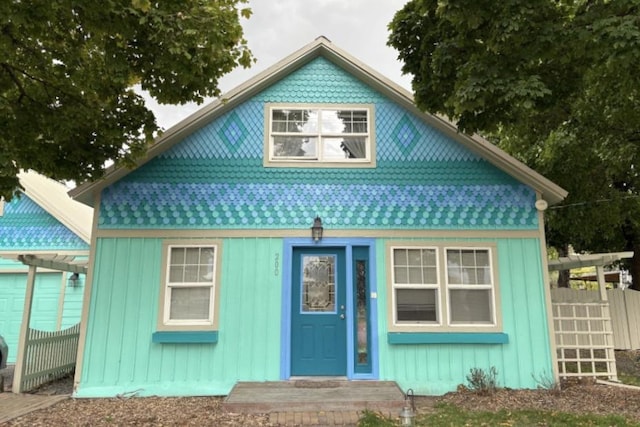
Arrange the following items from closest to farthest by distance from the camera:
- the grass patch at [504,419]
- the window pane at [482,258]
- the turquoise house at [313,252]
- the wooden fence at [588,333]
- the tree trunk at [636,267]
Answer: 1. the grass patch at [504,419]
2. the turquoise house at [313,252]
3. the window pane at [482,258]
4. the wooden fence at [588,333]
5. the tree trunk at [636,267]

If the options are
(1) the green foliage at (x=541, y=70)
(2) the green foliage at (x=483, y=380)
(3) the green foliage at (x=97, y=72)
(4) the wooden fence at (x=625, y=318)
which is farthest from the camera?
(4) the wooden fence at (x=625, y=318)

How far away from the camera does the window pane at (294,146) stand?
25.8 ft

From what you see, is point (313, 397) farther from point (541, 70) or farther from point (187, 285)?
point (541, 70)

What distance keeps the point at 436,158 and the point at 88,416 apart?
693cm

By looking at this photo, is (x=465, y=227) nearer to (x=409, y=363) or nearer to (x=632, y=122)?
(x=409, y=363)

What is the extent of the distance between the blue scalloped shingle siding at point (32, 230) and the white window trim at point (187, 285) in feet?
14.9

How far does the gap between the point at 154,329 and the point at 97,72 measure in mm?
4441

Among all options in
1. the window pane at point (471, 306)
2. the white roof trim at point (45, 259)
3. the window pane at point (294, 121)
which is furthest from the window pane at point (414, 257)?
the white roof trim at point (45, 259)

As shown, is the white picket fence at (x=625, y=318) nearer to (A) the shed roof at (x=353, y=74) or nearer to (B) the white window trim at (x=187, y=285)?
(A) the shed roof at (x=353, y=74)

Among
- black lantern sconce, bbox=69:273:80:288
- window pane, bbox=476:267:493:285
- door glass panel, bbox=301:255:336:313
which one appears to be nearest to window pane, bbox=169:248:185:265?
door glass panel, bbox=301:255:336:313

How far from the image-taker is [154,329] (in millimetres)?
7125

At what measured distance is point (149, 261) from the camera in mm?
7352

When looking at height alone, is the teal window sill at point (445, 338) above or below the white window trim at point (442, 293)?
below

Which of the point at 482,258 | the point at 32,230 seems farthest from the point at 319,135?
the point at 32,230
